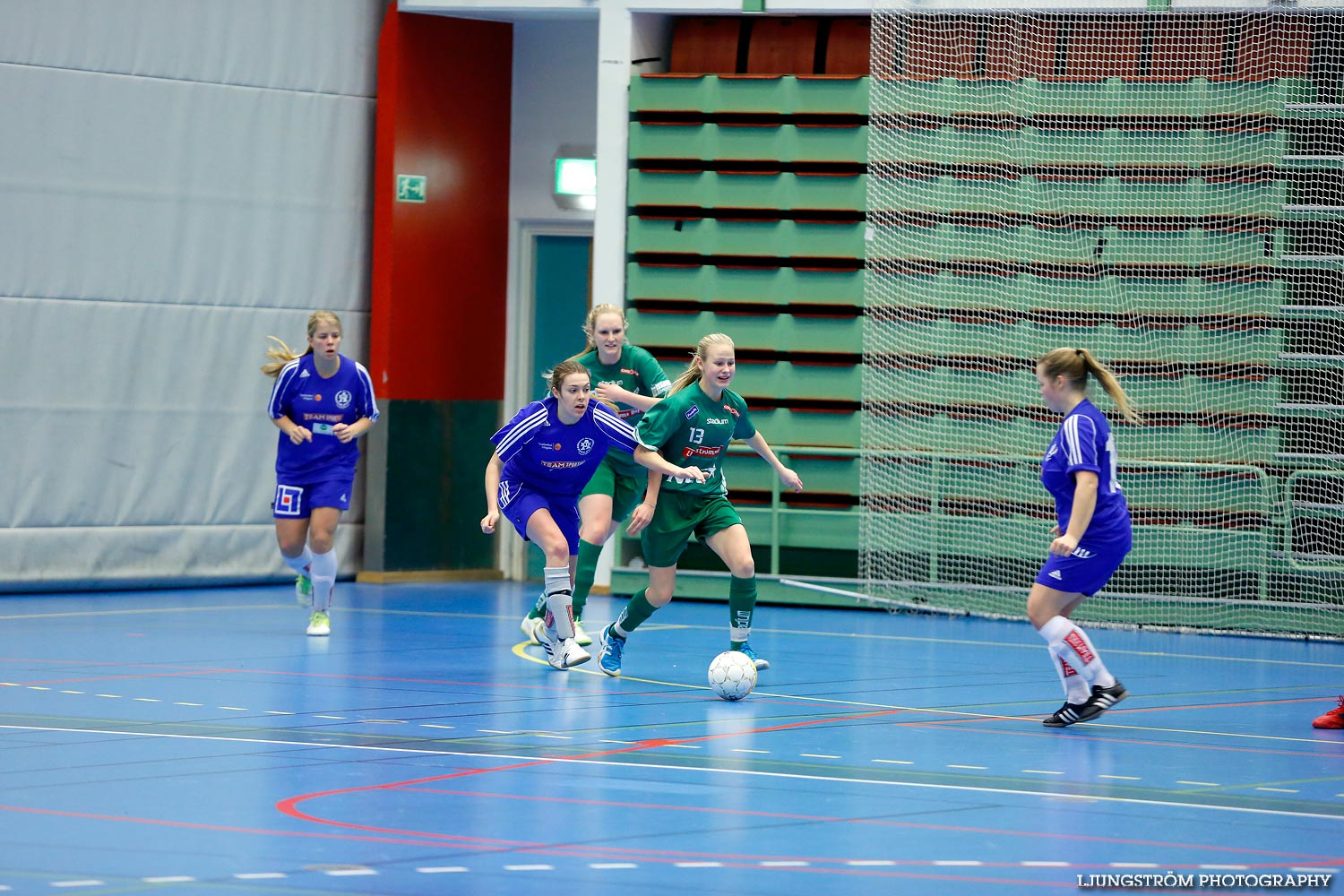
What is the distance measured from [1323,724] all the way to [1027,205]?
650 cm

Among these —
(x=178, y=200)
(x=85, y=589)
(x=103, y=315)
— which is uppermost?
(x=178, y=200)

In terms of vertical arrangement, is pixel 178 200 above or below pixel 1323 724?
above

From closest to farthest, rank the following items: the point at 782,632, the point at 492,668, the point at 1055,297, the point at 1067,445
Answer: the point at 1067,445 < the point at 492,668 < the point at 782,632 < the point at 1055,297

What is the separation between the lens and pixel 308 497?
1198 centimetres

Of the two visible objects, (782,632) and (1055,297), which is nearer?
(782,632)

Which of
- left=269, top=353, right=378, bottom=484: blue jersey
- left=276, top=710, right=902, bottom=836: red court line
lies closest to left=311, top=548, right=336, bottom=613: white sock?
left=269, top=353, right=378, bottom=484: blue jersey

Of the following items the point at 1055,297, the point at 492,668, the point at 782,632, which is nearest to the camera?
the point at 492,668

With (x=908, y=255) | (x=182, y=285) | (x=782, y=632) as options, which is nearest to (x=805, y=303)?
(x=908, y=255)

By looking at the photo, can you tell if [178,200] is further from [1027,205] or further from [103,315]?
[1027,205]

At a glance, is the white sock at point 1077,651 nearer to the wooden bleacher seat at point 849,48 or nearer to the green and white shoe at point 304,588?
the green and white shoe at point 304,588

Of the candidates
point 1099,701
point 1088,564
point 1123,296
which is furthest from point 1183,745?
point 1123,296

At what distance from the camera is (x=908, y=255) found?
14734 millimetres

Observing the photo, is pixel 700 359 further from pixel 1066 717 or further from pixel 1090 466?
pixel 1066 717

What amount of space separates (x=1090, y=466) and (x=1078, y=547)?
0.41 meters
